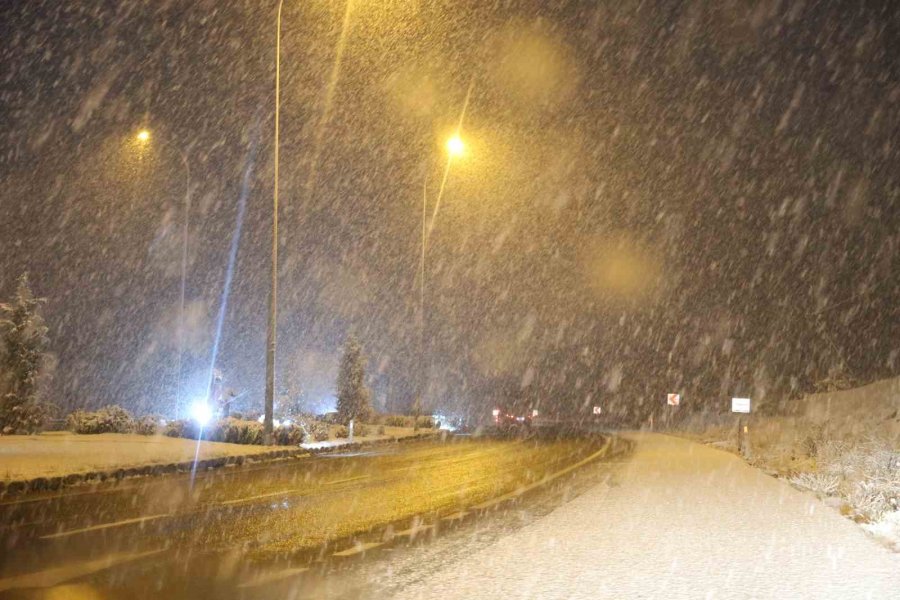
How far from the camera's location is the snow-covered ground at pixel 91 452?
56.5 ft

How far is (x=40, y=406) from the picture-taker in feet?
94.4

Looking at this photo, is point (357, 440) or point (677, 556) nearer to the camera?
point (677, 556)

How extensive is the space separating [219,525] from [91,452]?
1121 centimetres

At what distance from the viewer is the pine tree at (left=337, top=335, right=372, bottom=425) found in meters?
41.4

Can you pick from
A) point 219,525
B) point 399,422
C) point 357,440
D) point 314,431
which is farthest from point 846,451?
point 399,422

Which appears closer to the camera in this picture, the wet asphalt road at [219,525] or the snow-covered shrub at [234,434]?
the wet asphalt road at [219,525]

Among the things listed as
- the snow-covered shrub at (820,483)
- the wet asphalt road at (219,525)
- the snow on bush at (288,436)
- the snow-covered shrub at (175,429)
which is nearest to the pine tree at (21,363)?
the snow-covered shrub at (175,429)

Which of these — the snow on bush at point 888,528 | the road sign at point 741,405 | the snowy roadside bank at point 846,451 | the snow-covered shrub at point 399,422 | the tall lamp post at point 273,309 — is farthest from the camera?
the snow-covered shrub at point 399,422

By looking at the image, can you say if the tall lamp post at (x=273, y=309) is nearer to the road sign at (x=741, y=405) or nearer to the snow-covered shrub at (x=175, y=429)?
the snow-covered shrub at (x=175, y=429)

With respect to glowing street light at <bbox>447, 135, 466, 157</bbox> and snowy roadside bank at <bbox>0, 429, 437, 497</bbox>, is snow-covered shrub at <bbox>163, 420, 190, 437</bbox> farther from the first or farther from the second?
glowing street light at <bbox>447, 135, 466, 157</bbox>

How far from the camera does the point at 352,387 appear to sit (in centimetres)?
4147

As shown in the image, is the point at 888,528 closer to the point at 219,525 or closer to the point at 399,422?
the point at 219,525

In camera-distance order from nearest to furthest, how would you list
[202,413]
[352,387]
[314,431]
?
1. [202,413]
2. [314,431]
3. [352,387]

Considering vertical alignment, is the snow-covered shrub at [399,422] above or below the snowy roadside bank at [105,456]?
above
